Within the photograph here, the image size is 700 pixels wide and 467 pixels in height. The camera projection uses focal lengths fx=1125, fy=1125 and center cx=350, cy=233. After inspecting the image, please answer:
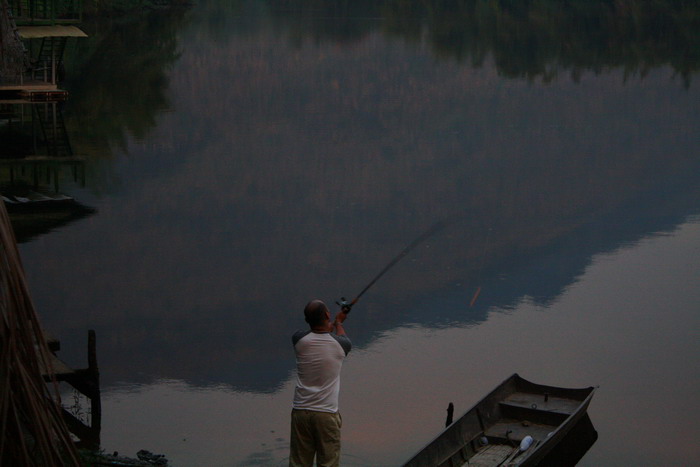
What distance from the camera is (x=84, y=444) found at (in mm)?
12828

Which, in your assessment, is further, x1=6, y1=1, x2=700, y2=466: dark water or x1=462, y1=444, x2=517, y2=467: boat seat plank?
x1=6, y1=1, x2=700, y2=466: dark water

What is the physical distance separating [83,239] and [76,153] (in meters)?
8.05

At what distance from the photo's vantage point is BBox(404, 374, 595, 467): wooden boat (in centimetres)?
1120

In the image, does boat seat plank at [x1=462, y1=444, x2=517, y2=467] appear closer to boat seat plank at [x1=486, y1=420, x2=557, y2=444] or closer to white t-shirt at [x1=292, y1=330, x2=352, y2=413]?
boat seat plank at [x1=486, y1=420, x2=557, y2=444]

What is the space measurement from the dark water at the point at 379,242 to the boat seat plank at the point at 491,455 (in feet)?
5.05

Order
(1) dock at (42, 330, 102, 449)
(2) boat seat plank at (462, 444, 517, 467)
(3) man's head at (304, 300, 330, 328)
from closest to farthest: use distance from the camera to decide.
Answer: (3) man's head at (304, 300, 330, 328) → (2) boat seat plank at (462, 444, 517, 467) → (1) dock at (42, 330, 102, 449)

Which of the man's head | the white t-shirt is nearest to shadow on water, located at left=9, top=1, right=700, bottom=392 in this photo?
the white t-shirt

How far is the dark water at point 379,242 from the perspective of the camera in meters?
15.3

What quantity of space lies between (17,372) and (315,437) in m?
3.28

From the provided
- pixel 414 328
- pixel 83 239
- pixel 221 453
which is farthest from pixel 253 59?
pixel 221 453

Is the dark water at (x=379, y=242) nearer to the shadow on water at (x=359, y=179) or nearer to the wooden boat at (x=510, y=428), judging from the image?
the shadow on water at (x=359, y=179)

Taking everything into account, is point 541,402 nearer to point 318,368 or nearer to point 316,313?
point 318,368

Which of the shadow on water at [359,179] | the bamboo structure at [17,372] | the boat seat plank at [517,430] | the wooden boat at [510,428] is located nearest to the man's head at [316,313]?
the wooden boat at [510,428]

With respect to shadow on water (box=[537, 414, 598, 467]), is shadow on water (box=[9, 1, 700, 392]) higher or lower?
lower
